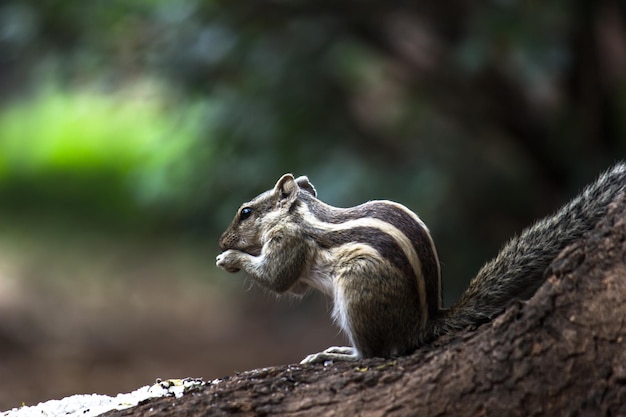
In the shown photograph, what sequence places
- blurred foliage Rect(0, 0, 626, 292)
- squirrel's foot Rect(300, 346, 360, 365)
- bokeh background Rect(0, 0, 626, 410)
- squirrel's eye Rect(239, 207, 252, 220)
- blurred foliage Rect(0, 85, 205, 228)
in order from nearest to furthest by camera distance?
squirrel's foot Rect(300, 346, 360, 365)
squirrel's eye Rect(239, 207, 252, 220)
bokeh background Rect(0, 0, 626, 410)
blurred foliage Rect(0, 0, 626, 292)
blurred foliage Rect(0, 85, 205, 228)

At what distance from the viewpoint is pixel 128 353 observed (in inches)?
432

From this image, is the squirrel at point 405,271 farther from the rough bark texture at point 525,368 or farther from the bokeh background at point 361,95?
the bokeh background at point 361,95

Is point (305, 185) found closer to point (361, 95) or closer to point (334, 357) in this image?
point (334, 357)

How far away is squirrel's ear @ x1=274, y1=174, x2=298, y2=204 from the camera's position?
335 cm

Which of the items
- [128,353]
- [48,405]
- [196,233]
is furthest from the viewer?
[128,353]

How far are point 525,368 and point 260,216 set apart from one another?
1212mm

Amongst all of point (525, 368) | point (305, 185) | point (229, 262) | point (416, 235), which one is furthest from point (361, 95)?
point (525, 368)

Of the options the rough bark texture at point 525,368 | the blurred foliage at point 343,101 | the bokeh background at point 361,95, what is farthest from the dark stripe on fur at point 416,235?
the blurred foliage at point 343,101

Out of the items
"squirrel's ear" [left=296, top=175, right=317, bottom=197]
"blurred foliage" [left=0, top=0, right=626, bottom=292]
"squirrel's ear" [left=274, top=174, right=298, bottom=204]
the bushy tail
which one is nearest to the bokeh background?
"blurred foliage" [left=0, top=0, right=626, bottom=292]

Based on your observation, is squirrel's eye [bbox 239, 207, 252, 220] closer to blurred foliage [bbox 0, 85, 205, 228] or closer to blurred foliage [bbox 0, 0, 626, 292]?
blurred foliage [bbox 0, 0, 626, 292]

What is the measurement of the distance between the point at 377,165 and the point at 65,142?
9.31 metres

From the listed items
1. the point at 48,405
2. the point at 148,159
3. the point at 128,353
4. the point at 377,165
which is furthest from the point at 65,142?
the point at 48,405

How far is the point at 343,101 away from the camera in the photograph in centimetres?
752

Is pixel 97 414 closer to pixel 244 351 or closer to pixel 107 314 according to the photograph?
pixel 244 351
